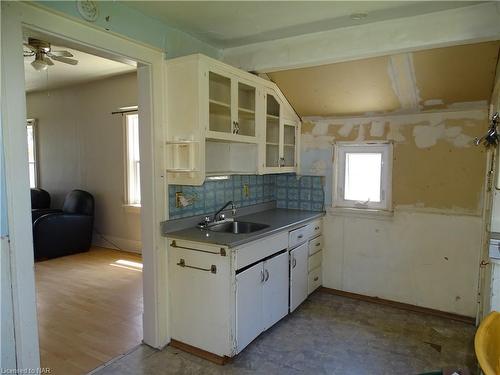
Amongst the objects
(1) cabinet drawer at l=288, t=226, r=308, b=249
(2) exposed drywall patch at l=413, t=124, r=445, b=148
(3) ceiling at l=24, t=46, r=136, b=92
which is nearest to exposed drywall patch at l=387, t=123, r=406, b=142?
(2) exposed drywall patch at l=413, t=124, r=445, b=148

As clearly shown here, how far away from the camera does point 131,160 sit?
16.2ft

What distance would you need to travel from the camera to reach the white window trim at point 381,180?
3303mm

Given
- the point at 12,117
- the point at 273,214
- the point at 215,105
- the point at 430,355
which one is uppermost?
the point at 215,105

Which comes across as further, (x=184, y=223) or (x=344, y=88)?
(x=344, y=88)

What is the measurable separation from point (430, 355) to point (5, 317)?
2.67m

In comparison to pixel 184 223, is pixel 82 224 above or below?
below

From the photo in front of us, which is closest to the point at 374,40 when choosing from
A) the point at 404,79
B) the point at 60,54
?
the point at 404,79

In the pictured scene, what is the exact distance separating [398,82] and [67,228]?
4445mm

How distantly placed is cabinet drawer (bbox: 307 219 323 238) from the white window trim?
24cm

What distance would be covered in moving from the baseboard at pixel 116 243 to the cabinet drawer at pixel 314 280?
8.68 feet

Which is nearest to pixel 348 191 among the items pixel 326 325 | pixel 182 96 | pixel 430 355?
pixel 326 325

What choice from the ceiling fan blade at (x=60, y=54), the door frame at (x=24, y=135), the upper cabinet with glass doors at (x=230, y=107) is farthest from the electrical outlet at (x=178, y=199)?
the ceiling fan blade at (x=60, y=54)

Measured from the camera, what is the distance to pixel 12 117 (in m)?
1.63

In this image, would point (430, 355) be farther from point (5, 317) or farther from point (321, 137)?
point (5, 317)
